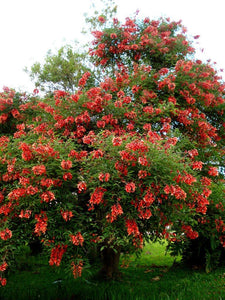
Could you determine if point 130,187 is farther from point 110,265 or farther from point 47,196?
point 110,265

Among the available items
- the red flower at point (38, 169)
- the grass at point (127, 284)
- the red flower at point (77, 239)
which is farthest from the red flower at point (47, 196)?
the grass at point (127, 284)

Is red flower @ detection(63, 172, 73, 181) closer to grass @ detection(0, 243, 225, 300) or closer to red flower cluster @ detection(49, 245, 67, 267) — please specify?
red flower cluster @ detection(49, 245, 67, 267)

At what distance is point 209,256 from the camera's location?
8.79 m

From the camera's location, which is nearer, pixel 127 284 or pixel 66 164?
pixel 66 164

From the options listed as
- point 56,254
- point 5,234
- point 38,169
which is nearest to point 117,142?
point 38,169

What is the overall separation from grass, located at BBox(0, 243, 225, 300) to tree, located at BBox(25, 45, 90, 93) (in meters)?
7.17

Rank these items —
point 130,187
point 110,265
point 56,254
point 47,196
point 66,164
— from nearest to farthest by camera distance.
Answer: point 130,187 < point 47,196 < point 66,164 < point 56,254 < point 110,265

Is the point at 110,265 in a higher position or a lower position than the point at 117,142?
lower

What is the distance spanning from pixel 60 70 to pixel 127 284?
8.94 meters

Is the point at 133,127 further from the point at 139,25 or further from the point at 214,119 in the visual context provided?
the point at 139,25

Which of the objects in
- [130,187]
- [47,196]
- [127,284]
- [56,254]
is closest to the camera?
[130,187]

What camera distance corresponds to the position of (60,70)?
12.8 m

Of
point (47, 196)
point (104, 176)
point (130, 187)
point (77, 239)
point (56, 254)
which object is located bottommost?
point (56, 254)

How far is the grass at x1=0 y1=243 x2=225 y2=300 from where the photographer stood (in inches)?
244
